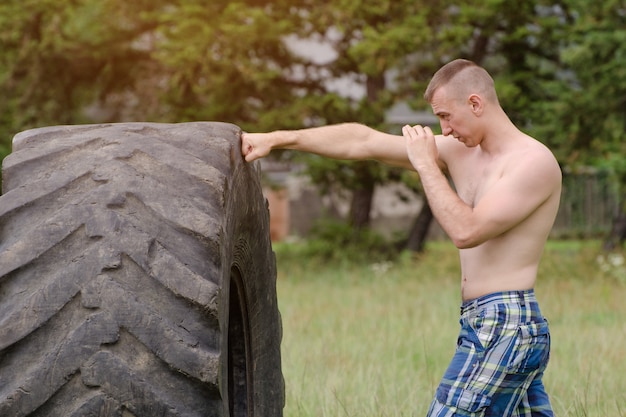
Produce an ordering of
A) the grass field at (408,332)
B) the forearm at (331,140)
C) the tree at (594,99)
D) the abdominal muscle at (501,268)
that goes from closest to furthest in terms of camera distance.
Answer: the abdominal muscle at (501,268) → the forearm at (331,140) → the grass field at (408,332) → the tree at (594,99)

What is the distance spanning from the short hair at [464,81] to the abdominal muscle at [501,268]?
55 centimetres

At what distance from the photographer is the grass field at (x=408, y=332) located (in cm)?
532

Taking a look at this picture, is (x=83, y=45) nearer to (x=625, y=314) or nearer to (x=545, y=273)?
(x=545, y=273)

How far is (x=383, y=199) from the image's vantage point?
2705cm

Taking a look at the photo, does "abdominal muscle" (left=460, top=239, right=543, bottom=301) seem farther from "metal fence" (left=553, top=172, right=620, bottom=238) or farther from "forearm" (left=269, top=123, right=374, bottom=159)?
"metal fence" (left=553, top=172, right=620, bottom=238)

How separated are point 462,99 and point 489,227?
0.50m

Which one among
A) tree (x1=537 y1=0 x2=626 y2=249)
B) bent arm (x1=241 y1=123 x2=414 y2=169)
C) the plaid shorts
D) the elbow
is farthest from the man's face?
tree (x1=537 y1=0 x2=626 y2=249)

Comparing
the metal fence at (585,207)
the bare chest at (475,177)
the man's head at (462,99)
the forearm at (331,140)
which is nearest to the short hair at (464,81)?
the man's head at (462,99)

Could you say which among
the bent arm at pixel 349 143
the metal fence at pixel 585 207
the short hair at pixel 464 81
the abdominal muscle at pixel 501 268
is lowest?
the metal fence at pixel 585 207

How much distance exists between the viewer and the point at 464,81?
11.8 ft

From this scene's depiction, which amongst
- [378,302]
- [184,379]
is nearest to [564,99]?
[378,302]

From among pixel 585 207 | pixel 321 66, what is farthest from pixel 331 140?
pixel 585 207

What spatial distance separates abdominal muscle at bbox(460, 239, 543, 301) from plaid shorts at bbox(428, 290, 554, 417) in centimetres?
3

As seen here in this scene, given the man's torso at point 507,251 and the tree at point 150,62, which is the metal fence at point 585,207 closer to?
the tree at point 150,62
